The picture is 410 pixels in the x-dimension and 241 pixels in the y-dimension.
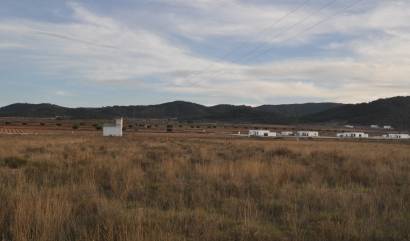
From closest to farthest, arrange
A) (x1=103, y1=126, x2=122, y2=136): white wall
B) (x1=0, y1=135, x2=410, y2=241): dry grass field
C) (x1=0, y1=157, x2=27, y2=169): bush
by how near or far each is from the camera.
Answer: (x1=0, y1=135, x2=410, y2=241): dry grass field, (x1=0, y1=157, x2=27, y2=169): bush, (x1=103, y1=126, x2=122, y2=136): white wall

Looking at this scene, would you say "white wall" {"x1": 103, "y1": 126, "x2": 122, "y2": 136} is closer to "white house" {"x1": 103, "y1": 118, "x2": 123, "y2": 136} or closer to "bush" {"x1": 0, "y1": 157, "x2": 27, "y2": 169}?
"white house" {"x1": 103, "y1": 118, "x2": 123, "y2": 136}

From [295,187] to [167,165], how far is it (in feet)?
17.8

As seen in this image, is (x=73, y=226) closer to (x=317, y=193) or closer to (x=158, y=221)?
(x=158, y=221)

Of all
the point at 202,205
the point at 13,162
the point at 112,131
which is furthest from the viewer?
the point at 112,131

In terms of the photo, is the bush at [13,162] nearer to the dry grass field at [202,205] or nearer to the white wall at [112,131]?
the dry grass field at [202,205]

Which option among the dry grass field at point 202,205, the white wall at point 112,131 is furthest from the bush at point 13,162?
the white wall at point 112,131

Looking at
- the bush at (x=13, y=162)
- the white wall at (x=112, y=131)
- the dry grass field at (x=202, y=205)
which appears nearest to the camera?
the dry grass field at (x=202, y=205)

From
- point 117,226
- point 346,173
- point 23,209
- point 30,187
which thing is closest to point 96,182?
point 30,187

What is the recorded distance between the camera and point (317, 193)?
422 inches

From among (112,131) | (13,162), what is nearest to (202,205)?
(13,162)

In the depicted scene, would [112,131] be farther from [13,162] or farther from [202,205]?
[202,205]

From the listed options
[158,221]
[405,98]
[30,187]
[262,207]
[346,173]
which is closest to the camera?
[158,221]

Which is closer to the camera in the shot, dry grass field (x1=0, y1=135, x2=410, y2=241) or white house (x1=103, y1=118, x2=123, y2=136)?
dry grass field (x1=0, y1=135, x2=410, y2=241)

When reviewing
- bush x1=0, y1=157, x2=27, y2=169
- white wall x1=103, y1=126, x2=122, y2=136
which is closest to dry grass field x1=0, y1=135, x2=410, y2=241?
bush x1=0, y1=157, x2=27, y2=169
